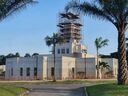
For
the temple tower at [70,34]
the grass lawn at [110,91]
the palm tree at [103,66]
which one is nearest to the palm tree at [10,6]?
the grass lawn at [110,91]

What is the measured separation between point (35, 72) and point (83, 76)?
10555mm

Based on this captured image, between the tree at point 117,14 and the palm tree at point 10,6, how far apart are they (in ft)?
29.4

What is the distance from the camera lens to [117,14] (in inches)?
1417

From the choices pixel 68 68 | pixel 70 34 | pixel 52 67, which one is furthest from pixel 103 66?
pixel 70 34

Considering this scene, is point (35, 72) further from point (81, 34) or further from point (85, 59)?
point (81, 34)

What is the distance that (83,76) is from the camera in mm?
89500

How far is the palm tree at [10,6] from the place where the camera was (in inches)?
1092

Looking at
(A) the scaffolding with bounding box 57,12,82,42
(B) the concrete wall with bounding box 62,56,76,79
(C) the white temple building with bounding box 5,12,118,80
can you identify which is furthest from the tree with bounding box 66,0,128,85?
(A) the scaffolding with bounding box 57,12,82,42

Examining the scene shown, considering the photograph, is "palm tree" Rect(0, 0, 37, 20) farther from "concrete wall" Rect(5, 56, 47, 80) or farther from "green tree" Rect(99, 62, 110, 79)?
"green tree" Rect(99, 62, 110, 79)

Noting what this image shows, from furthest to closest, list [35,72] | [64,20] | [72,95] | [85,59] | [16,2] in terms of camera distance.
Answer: [64,20] < [85,59] < [35,72] < [72,95] < [16,2]

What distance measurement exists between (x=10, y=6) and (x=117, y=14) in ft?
36.5

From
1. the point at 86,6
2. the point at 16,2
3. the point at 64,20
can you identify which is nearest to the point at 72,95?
the point at 16,2

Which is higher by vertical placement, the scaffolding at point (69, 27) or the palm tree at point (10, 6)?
the scaffolding at point (69, 27)

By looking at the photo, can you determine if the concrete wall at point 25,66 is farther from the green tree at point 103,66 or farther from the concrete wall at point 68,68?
the green tree at point 103,66
